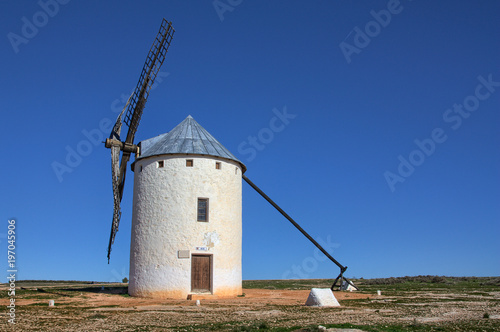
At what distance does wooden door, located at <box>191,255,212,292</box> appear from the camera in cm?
2361

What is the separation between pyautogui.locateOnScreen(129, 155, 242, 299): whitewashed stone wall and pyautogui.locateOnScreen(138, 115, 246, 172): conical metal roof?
1.20 ft

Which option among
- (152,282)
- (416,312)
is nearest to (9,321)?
(152,282)

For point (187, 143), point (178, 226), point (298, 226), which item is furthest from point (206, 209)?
point (298, 226)

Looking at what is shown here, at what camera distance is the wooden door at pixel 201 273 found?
930 inches

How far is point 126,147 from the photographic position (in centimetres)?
2859

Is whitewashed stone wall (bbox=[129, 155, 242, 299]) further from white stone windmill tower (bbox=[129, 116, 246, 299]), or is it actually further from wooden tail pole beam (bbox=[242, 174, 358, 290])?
wooden tail pole beam (bbox=[242, 174, 358, 290])

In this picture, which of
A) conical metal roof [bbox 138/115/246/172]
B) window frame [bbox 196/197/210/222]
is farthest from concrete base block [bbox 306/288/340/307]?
conical metal roof [bbox 138/115/246/172]

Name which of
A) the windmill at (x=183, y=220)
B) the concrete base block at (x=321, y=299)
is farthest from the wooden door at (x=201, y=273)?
the concrete base block at (x=321, y=299)

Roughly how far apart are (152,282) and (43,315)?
28.1 ft

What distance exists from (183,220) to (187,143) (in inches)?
167

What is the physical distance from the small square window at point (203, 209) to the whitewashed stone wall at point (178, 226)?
25cm

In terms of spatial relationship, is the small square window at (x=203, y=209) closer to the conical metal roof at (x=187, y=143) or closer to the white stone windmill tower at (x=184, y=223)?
the white stone windmill tower at (x=184, y=223)

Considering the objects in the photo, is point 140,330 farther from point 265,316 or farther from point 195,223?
point 195,223

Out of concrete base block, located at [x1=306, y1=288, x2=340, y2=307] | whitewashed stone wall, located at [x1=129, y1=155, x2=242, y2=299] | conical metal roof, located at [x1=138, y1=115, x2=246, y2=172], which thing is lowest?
concrete base block, located at [x1=306, y1=288, x2=340, y2=307]
